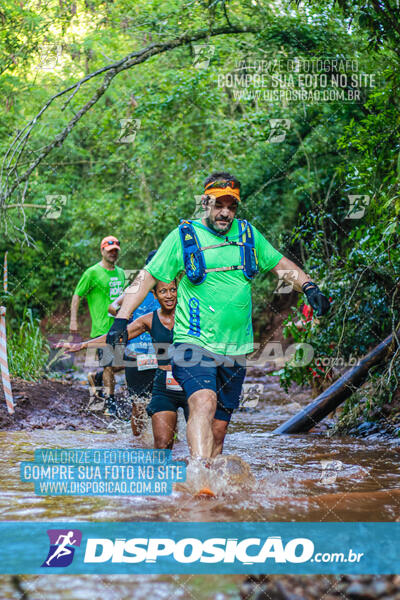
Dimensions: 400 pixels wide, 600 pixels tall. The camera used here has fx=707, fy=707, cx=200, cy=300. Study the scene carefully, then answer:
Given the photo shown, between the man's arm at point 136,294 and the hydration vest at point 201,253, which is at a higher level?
the hydration vest at point 201,253

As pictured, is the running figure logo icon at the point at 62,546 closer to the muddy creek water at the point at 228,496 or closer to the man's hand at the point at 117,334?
the muddy creek water at the point at 228,496

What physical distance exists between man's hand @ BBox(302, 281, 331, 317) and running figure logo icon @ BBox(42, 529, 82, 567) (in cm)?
202

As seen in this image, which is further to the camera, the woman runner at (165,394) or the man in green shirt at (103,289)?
the man in green shirt at (103,289)

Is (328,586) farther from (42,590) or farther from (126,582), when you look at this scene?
(42,590)

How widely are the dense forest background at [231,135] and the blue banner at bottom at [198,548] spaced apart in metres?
2.82

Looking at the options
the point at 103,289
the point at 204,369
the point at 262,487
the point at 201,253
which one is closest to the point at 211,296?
the point at 201,253

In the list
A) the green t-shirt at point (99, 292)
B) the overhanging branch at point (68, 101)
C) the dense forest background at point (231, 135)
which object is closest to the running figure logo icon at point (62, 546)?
the dense forest background at point (231, 135)

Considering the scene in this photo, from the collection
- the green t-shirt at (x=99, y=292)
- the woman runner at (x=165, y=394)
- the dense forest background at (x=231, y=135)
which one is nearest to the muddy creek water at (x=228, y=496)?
the woman runner at (x=165, y=394)

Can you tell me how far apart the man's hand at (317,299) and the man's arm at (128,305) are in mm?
1019

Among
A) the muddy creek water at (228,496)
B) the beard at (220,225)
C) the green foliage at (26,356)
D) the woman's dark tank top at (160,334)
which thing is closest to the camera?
the muddy creek water at (228,496)

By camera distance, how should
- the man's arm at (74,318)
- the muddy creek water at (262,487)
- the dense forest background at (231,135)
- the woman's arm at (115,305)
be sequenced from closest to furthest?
the muddy creek water at (262,487), the dense forest background at (231,135), the woman's arm at (115,305), the man's arm at (74,318)

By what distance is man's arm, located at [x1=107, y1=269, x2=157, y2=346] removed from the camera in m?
4.32

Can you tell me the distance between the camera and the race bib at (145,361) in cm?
678

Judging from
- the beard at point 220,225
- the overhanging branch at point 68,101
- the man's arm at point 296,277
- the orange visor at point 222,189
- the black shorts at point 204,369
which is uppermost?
the overhanging branch at point 68,101
